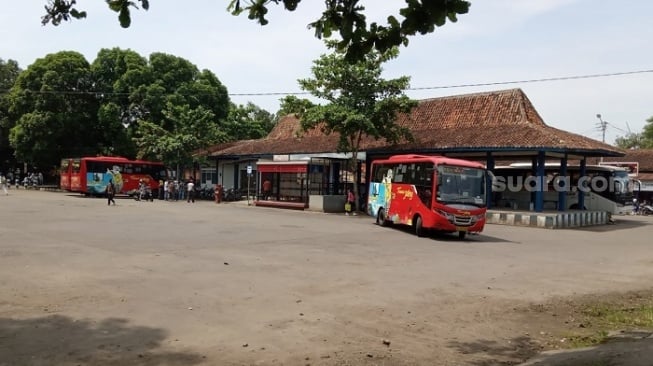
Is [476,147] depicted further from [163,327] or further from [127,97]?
[127,97]

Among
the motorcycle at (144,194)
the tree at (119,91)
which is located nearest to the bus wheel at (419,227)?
the motorcycle at (144,194)

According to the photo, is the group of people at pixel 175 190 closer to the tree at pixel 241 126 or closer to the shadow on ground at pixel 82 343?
the tree at pixel 241 126

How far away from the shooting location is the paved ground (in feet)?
17.9

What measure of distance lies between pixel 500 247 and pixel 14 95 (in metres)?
42.0

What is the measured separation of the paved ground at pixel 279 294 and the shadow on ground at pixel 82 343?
0.02 metres

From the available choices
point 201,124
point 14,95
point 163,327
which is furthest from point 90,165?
point 163,327

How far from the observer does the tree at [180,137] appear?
37.3 meters

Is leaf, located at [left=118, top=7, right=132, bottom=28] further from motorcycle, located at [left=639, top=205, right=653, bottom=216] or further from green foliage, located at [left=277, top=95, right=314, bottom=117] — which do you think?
motorcycle, located at [left=639, top=205, right=653, bottom=216]

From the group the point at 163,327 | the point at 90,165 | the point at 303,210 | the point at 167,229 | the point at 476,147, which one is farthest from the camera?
the point at 90,165

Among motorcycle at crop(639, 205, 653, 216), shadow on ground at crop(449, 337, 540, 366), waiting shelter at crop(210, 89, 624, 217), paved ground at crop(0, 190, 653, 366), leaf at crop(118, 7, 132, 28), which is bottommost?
shadow on ground at crop(449, 337, 540, 366)

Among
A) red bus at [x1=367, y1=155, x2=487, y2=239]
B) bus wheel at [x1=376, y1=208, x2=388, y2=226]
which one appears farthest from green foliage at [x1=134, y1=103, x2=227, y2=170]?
red bus at [x1=367, y1=155, x2=487, y2=239]

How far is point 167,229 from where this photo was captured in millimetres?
16594

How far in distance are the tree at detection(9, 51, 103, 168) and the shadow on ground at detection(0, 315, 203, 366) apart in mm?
41140

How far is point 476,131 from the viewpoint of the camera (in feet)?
89.0
